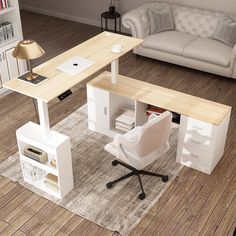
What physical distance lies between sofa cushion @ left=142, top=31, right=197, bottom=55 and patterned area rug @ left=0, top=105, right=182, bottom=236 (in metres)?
1.73

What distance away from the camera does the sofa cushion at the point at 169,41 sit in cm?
632

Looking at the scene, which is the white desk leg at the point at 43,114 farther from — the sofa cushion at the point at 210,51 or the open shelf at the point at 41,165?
the sofa cushion at the point at 210,51

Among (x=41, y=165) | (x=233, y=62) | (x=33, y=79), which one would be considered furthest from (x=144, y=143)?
(x=233, y=62)

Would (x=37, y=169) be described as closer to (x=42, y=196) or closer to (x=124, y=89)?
(x=42, y=196)

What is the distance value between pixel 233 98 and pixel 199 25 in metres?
1.52

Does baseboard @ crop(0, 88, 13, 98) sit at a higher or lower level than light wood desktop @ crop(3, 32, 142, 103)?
lower

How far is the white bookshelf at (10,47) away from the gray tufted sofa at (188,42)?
1748mm

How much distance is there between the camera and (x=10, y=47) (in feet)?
19.1

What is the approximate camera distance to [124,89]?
477 centimetres

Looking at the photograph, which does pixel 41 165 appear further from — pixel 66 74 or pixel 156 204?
pixel 156 204

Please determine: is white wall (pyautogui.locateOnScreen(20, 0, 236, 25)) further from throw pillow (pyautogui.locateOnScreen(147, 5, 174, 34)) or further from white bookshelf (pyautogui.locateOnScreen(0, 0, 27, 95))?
white bookshelf (pyautogui.locateOnScreen(0, 0, 27, 95))

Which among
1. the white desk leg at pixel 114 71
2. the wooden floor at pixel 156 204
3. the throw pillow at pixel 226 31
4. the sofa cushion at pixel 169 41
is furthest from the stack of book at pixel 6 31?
the throw pillow at pixel 226 31

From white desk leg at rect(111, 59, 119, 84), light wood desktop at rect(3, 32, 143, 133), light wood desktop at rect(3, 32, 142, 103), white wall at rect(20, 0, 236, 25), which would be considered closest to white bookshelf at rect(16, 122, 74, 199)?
light wood desktop at rect(3, 32, 143, 133)

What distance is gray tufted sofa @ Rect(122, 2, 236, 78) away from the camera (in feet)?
19.9
